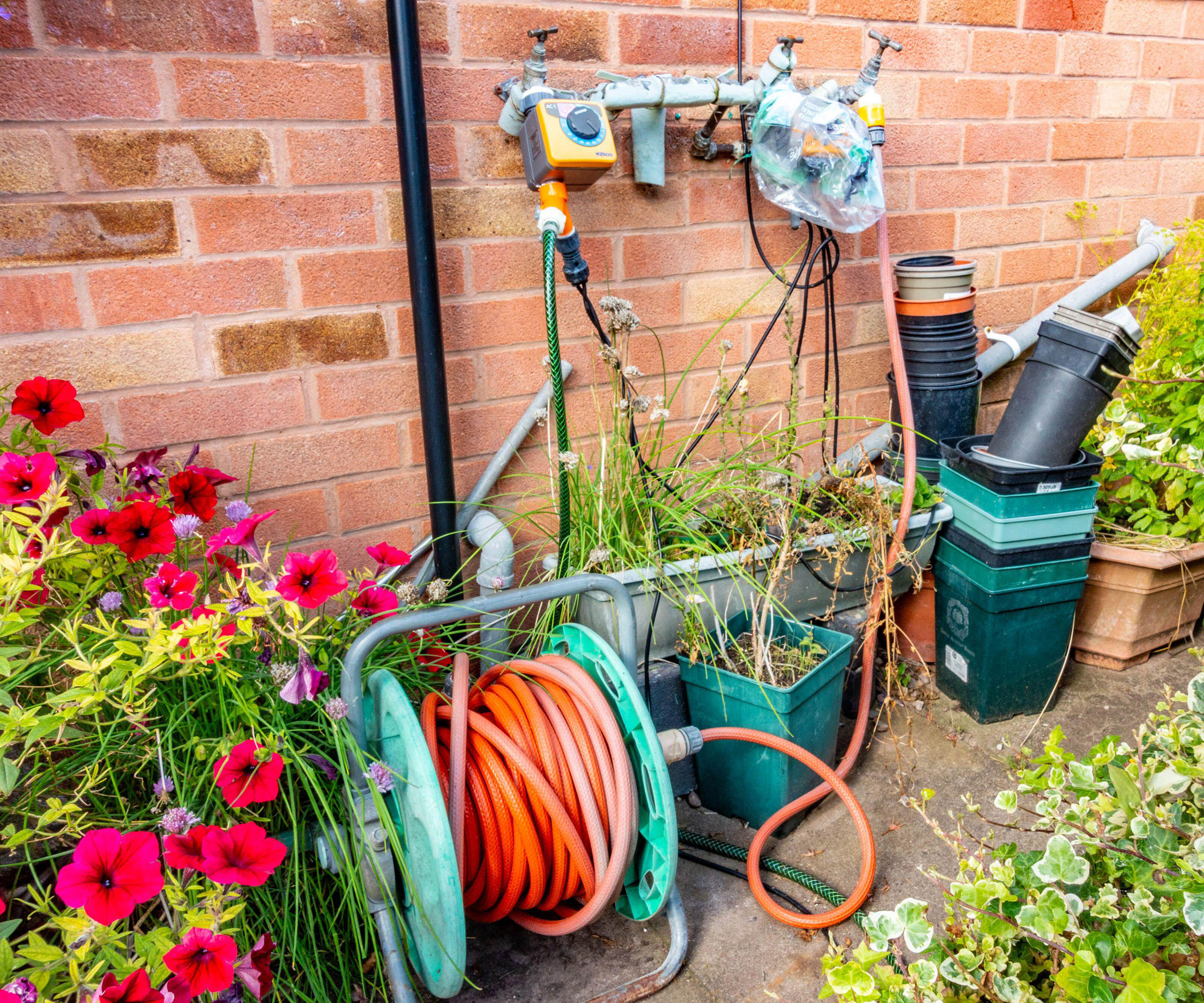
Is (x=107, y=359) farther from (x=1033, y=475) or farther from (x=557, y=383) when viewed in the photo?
(x=1033, y=475)

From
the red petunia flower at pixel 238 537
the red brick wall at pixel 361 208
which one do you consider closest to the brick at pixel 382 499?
the red brick wall at pixel 361 208

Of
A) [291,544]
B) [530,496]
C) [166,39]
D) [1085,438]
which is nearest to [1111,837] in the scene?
[1085,438]

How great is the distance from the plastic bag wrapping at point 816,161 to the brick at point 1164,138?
120 cm

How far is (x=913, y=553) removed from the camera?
6.94 ft

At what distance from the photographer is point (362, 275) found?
1831 millimetres

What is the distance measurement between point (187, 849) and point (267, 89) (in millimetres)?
1335

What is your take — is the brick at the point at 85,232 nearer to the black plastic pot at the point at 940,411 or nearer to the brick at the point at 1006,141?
the black plastic pot at the point at 940,411

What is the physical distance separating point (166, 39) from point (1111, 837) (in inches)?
76.2

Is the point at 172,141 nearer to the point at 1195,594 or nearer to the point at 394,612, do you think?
the point at 394,612

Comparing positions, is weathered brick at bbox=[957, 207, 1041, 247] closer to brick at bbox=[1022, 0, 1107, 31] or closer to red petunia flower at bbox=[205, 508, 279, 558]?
brick at bbox=[1022, 0, 1107, 31]

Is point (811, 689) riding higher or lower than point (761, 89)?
lower

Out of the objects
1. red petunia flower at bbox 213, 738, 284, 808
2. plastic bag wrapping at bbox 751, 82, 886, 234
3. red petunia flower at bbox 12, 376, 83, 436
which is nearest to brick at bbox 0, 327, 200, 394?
red petunia flower at bbox 12, 376, 83, 436

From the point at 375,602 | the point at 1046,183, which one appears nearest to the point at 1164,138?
the point at 1046,183

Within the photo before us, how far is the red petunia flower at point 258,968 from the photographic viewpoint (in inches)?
47.4
